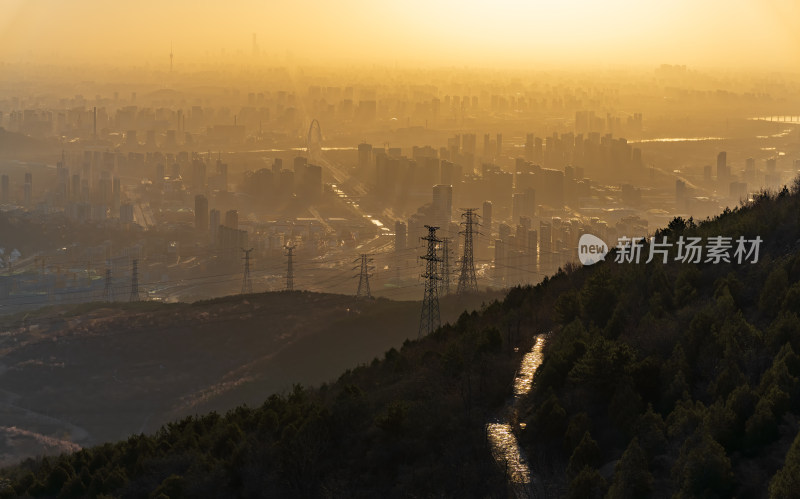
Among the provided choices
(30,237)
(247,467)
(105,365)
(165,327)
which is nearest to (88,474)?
(247,467)

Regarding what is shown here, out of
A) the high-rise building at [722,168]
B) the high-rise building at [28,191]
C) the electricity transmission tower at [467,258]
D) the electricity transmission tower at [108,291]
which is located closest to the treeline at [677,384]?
the electricity transmission tower at [467,258]

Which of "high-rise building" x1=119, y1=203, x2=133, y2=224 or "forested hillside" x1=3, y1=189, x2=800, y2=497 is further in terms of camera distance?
"high-rise building" x1=119, y1=203, x2=133, y2=224

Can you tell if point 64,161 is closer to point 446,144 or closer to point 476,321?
point 446,144

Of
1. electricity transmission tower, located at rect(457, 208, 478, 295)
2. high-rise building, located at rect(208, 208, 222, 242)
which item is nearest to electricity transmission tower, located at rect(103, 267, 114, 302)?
high-rise building, located at rect(208, 208, 222, 242)

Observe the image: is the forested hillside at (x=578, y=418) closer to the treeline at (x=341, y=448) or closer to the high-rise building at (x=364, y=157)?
the treeline at (x=341, y=448)

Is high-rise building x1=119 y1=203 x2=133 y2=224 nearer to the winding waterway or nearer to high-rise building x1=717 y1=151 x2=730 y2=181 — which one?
high-rise building x1=717 y1=151 x2=730 y2=181

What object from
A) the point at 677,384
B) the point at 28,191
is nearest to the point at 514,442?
the point at 677,384
